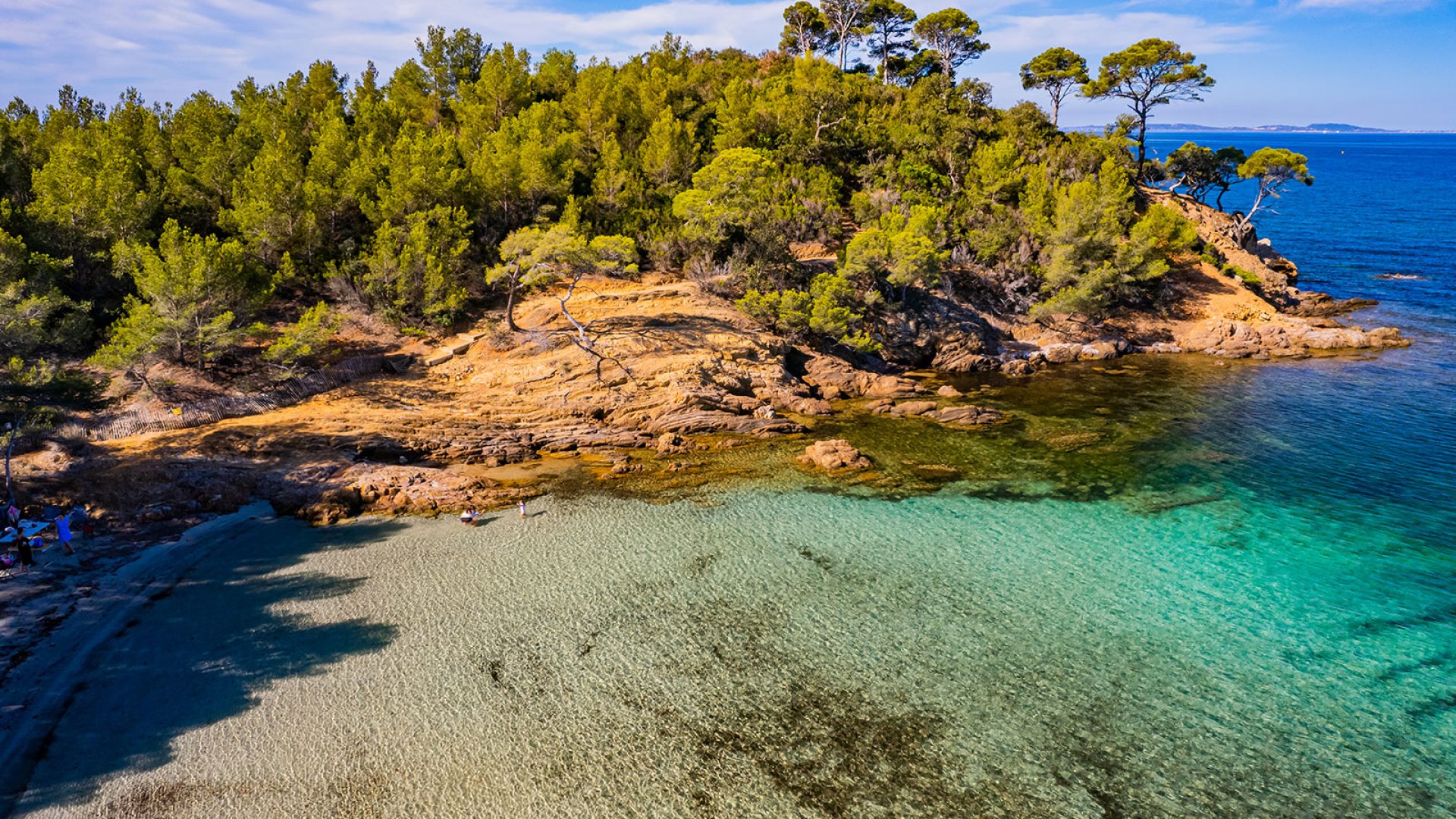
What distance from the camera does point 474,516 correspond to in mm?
26359

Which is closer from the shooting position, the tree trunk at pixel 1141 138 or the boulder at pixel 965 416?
the boulder at pixel 965 416

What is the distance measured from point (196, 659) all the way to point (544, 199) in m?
35.4

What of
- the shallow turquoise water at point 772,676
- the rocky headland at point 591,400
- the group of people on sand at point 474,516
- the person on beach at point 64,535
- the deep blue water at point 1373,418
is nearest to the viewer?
the shallow turquoise water at point 772,676

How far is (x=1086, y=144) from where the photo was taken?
62062 mm

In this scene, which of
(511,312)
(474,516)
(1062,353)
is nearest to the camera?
(474,516)

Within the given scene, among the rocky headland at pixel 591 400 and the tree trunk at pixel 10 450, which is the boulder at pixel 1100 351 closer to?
the rocky headland at pixel 591 400

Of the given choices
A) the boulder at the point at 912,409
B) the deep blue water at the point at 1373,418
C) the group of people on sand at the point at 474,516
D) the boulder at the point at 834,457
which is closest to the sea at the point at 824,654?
the deep blue water at the point at 1373,418

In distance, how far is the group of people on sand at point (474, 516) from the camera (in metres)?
26.2

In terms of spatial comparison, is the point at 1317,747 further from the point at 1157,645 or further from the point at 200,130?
the point at 200,130

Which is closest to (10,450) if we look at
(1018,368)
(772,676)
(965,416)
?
(772,676)

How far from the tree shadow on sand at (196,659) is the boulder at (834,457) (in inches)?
745

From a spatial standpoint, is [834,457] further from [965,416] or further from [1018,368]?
[1018,368]

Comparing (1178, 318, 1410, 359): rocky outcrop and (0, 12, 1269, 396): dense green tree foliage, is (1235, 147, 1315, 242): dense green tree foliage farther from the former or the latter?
(1178, 318, 1410, 359): rocky outcrop

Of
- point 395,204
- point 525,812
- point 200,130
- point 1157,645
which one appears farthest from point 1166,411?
point 200,130
